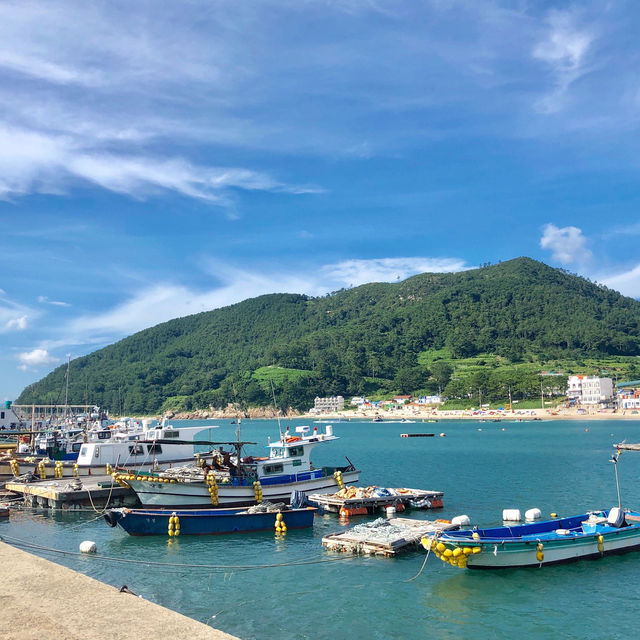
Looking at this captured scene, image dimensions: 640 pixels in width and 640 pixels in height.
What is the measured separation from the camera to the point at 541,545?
22562 millimetres

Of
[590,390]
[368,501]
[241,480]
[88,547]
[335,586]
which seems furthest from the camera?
[590,390]

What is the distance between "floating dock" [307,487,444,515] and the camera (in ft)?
109

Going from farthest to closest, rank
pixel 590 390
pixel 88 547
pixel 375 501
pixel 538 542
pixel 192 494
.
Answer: pixel 590 390, pixel 375 501, pixel 192 494, pixel 88 547, pixel 538 542

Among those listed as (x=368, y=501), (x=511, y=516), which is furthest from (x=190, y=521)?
Result: (x=511, y=516)

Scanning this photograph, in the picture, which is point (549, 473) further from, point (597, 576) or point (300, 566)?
point (300, 566)

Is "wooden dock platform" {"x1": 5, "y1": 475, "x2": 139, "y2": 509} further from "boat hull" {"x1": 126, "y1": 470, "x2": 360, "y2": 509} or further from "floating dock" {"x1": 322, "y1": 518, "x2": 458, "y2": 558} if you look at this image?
"floating dock" {"x1": 322, "y1": 518, "x2": 458, "y2": 558}

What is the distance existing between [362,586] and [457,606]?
11.3ft

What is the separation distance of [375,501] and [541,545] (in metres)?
12.4

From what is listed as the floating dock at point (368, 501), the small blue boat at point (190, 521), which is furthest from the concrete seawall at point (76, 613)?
the floating dock at point (368, 501)

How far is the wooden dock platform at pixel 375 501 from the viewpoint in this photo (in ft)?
109

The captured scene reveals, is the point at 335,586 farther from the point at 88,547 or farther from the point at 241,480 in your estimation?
the point at 241,480

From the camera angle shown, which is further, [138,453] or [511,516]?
[138,453]

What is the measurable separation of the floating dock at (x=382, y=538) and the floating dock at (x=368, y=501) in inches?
226

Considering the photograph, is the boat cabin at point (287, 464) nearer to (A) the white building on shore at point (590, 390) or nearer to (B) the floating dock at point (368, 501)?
(B) the floating dock at point (368, 501)
